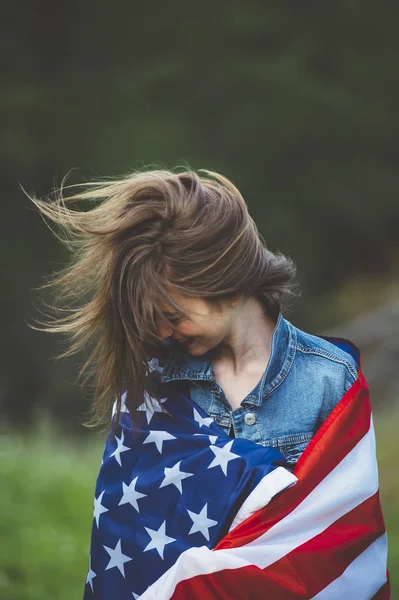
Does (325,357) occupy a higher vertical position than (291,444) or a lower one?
higher

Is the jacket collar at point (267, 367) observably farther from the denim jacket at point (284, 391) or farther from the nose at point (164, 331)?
the nose at point (164, 331)

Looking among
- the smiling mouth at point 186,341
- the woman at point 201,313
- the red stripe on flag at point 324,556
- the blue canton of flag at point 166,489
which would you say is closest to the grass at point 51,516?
the blue canton of flag at point 166,489

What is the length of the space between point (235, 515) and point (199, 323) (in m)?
0.46

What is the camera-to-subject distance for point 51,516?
402 cm

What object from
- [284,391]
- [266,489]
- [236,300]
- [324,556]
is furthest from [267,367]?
[324,556]

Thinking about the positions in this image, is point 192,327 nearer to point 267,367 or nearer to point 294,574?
point 267,367

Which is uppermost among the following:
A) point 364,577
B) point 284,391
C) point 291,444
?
point 284,391

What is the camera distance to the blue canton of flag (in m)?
1.94

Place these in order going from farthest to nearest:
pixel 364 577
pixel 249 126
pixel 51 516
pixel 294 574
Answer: pixel 249 126 < pixel 51 516 < pixel 364 577 < pixel 294 574

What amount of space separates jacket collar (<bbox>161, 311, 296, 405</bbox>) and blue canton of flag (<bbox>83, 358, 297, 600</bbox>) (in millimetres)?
43

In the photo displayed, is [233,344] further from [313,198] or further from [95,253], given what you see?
[313,198]

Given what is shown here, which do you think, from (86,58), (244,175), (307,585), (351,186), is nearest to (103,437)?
(244,175)

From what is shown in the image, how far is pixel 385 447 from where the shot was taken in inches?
181

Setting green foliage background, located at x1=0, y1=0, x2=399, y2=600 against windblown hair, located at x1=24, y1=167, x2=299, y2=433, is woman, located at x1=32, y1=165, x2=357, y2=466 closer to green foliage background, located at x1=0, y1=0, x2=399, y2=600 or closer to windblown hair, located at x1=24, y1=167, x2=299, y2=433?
windblown hair, located at x1=24, y1=167, x2=299, y2=433
